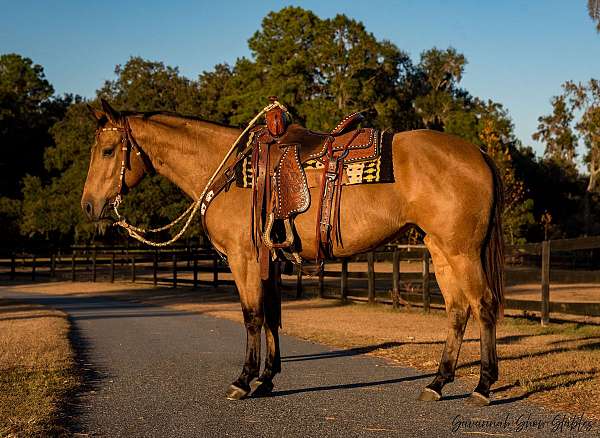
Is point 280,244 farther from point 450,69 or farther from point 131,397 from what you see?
point 450,69

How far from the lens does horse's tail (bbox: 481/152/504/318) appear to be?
6.20 metres

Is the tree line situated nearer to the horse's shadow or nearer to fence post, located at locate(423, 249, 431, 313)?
fence post, located at locate(423, 249, 431, 313)

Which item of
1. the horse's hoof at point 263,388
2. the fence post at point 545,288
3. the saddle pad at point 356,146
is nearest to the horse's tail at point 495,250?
the saddle pad at point 356,146

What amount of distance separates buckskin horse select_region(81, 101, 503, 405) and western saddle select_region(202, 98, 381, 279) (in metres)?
0.07

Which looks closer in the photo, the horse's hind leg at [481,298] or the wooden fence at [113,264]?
the horse's hind leg at [481,298]

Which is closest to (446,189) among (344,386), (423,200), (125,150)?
(423,200)

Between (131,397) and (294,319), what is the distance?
825 cm

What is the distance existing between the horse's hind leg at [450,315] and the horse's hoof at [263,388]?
51.7 inches

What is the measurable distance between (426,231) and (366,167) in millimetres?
706

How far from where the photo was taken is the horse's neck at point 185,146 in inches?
279

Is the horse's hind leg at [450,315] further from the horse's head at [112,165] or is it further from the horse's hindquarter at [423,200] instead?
the horse's head at [112,165]

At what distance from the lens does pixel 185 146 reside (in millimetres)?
7168

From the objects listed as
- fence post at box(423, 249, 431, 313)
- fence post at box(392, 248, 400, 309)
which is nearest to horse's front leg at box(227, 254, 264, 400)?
fence post at box(423, 249, 431, 313)

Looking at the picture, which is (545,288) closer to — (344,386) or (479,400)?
(344,386)
